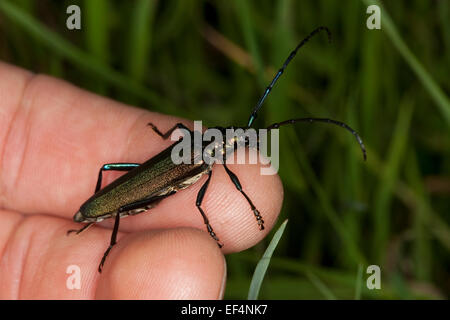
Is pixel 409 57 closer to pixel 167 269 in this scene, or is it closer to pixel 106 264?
pixel 167 269

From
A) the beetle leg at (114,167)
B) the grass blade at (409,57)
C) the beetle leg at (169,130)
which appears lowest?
the beetle leg at (114,167)

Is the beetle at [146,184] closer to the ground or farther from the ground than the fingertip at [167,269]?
farther from the ground

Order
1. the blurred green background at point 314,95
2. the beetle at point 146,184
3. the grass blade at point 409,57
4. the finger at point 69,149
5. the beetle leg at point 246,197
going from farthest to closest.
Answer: the blurred green background at point 314,95 → the finger at point 69,149 → the beetle at point 146,184 → the beetle leg at point 246,197 → the grass blade at point 409,57

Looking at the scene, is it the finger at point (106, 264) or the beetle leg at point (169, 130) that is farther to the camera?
the beetle leg at point (169, 130)

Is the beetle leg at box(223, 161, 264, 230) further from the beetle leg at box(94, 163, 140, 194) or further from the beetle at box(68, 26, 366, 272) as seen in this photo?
the beetle leg at box(94, 163, 140, 194)

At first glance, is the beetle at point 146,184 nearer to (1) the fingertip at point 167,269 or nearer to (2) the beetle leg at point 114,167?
(2) the beetle leg at point 114,167

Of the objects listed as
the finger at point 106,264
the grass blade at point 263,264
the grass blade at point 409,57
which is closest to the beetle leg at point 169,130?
the finger at point 106,264

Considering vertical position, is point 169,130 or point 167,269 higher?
point 169,130

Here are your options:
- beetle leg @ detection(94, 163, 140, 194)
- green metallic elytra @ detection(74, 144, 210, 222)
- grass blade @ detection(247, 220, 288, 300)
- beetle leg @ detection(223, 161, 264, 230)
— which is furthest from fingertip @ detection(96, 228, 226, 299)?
beetle leg @ detection(94, 163, 140, 194)

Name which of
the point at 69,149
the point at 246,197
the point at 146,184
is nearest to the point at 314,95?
the point at 246,197
